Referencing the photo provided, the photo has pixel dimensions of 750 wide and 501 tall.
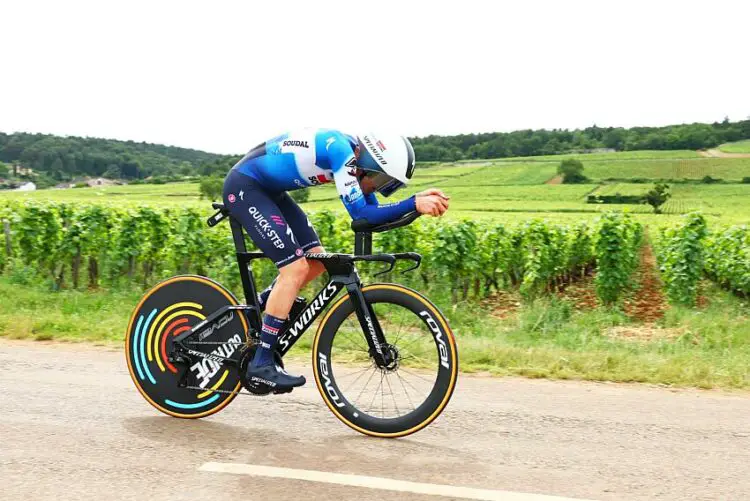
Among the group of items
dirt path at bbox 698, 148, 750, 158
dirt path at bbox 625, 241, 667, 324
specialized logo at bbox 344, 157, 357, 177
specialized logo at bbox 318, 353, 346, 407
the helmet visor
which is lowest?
dirt path at bbox 625, 241, 667, 324

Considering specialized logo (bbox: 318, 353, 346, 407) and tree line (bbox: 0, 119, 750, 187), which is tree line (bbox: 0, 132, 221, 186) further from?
specialized logo (bbox: 318, 353, 346, 407)

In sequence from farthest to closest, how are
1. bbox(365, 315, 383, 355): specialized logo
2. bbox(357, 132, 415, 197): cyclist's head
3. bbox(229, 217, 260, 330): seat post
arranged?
1. bbox(229, 217, 260, 330): seat post
2. bbox(365, 315, 383, 355): specialized logo
3. bbox(357, 132, 415, 197): cyclist's head

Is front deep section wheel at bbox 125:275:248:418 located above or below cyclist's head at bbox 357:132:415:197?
below

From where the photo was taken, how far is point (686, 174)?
39.9 meters

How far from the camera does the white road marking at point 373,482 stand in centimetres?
344

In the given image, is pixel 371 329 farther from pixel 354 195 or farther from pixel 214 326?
pixel 214 326

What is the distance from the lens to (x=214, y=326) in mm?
4738

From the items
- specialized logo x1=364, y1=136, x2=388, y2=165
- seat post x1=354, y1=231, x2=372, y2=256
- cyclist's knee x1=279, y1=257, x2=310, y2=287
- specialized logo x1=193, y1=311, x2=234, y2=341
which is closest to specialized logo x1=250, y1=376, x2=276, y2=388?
specialized logo x1=193, y1=311, x2=234, y2=341

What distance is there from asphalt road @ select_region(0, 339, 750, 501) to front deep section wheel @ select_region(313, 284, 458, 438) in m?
0.16

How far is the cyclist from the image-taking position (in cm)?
412

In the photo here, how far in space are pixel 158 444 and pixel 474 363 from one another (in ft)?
9.94

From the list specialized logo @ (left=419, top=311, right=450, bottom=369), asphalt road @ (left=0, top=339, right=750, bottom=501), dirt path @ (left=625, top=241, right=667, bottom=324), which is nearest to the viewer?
asphalt road @ (left=0, top=339, right=750, bottom=501)

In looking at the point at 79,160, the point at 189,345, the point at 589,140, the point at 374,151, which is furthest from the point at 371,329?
the point at 589,140

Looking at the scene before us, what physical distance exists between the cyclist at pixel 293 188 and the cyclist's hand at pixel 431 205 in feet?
0.37
